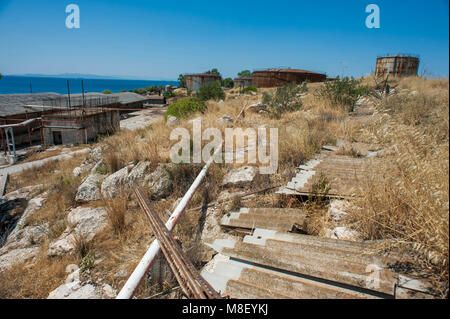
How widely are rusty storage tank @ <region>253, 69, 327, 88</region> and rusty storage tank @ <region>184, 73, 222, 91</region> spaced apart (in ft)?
39.3

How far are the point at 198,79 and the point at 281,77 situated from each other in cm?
1744

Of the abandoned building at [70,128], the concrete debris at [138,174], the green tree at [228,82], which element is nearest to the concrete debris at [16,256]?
the concrete debris at [138,174]

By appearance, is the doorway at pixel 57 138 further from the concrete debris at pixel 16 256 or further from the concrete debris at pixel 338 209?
the concrete debris at pixel 338 209

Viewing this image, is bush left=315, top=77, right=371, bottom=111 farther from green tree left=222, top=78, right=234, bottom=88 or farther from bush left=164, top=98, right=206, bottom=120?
green tree left=222, top=78, right=234, bottom=88

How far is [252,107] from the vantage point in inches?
468

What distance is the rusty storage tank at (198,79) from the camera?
39688 millimetres

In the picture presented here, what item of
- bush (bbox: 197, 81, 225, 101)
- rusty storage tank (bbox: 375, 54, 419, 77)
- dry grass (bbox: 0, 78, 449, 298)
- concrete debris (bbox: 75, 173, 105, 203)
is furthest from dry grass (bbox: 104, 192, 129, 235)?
rusty storage tank (bbox: 375, 54, 419, 77)

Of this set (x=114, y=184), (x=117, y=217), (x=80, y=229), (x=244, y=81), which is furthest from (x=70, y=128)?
(x=244, y=81)

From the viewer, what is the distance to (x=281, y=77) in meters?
26.3

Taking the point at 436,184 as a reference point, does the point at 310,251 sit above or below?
below
